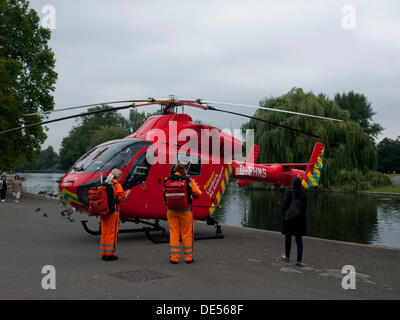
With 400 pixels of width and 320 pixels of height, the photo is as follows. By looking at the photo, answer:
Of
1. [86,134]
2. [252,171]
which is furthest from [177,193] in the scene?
[86,134]

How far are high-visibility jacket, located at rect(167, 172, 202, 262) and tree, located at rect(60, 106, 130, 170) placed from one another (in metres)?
71.0

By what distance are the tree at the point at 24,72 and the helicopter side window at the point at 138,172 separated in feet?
59.0

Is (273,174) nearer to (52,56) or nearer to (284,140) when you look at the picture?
(52,56)

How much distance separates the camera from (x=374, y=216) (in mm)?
21828

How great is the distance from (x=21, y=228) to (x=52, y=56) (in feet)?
63.8

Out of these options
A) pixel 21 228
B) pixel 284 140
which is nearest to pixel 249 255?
pixel 21 228

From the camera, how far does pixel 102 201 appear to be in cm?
767

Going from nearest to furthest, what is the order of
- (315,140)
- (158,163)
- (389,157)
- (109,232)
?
(109,232)
(158,163)
(315,140)
(389,157)

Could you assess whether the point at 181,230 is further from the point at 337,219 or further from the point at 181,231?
the point at 337,219

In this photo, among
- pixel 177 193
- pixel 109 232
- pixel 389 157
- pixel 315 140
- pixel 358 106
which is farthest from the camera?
pixel 389 157

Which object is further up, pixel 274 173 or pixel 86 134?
pixel 86 134

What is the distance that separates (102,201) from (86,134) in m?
87.6

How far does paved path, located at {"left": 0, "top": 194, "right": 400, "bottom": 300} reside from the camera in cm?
552

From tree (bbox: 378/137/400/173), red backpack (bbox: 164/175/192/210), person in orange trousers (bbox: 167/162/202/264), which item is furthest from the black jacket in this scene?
tree (bbox: 378/137/400/173)
